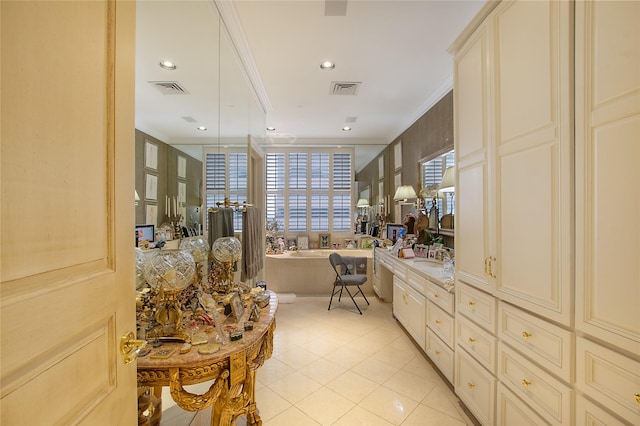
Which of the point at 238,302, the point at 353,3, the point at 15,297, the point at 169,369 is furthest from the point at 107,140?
the point at 353,3

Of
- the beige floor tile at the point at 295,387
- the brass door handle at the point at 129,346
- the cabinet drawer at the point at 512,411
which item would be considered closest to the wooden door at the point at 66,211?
the brass door handle at the point at 129,346

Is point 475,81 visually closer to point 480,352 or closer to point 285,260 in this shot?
point 480,352

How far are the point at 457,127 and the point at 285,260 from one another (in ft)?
12.0

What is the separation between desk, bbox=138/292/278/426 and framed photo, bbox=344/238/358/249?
4.30 metres

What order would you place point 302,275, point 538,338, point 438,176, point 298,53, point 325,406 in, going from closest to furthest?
point 538,338 < point 325,406 < point 298,53 < point 438,176 < point 302,275

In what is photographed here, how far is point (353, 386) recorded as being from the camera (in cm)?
234

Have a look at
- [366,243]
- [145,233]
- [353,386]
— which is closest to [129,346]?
[145,233]

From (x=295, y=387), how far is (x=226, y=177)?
73.3 inches

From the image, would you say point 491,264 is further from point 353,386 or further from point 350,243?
point 350,243

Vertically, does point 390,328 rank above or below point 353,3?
below

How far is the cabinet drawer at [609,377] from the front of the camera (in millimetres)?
968

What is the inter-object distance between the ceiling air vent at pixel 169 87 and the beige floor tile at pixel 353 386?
7.90 ft

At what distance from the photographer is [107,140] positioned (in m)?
0.76

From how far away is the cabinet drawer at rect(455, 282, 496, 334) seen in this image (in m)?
1.69
